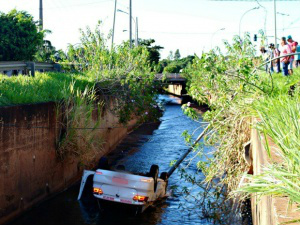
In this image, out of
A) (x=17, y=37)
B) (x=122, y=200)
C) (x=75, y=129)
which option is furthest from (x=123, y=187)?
(x=17, y=37)

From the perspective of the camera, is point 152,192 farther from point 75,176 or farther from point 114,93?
point 114,93

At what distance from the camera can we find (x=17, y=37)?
3250cm

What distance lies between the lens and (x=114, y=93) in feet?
74.6

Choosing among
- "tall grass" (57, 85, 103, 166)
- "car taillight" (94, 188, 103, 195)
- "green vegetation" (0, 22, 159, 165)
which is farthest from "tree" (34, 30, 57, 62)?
"car taillight" (94, 188, 103, 195)

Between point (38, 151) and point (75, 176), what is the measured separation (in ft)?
11.9

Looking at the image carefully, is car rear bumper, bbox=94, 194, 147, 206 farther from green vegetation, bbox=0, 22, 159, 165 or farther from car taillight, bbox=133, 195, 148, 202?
green vegetation, bbox=0, 22, 159, 165

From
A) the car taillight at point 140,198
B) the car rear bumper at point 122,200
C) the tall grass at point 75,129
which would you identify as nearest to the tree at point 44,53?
the tall grass at point 75,129

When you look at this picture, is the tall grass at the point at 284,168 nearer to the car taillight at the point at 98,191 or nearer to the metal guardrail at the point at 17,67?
the car taillight at the point at 98,191

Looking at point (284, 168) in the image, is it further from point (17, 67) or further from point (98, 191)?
point (17, 67)

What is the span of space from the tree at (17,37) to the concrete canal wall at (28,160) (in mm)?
16479

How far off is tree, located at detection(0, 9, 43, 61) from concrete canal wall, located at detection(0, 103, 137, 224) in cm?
1648

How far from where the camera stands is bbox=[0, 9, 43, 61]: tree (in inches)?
1264

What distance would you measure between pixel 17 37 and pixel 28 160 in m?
19.8

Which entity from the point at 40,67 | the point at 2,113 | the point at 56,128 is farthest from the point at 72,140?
the point at 40,67
